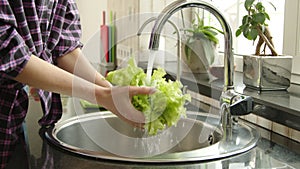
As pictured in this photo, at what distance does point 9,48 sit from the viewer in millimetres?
872

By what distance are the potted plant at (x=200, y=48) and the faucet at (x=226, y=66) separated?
1.94ft

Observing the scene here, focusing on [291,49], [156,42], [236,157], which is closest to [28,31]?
[156,42]

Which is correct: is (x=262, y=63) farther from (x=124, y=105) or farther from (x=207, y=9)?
(x=124, y=105)

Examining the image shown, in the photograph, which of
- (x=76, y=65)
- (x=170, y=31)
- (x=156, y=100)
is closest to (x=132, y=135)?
(x=76, y=65)

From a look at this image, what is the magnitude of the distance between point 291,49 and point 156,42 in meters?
0.60

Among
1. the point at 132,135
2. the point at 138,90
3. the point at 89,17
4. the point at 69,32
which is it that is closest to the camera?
the point at 138,90

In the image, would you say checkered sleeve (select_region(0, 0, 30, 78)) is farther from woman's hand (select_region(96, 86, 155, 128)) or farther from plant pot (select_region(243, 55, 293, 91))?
plant pot (select_region(243, 55, 293, 91))

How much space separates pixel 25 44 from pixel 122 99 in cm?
26

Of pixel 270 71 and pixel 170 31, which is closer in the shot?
pixel 270 71

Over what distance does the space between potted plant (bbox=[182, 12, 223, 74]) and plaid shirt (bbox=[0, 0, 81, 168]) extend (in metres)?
0.56

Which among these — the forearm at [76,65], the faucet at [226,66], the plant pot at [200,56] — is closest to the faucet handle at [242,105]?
the faucet at [226,66]

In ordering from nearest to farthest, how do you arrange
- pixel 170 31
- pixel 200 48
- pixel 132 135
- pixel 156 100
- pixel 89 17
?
pixel 156 100, pixel 132 135, pixel 200 48, pixel 170 31, pixel 89 17

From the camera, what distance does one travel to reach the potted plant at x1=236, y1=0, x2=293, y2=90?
1249mm

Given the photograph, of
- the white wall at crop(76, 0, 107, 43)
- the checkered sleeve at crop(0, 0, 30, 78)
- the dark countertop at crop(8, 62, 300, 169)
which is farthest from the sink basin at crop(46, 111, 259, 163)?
the white wall at crop(76, 0, 107, 43)
